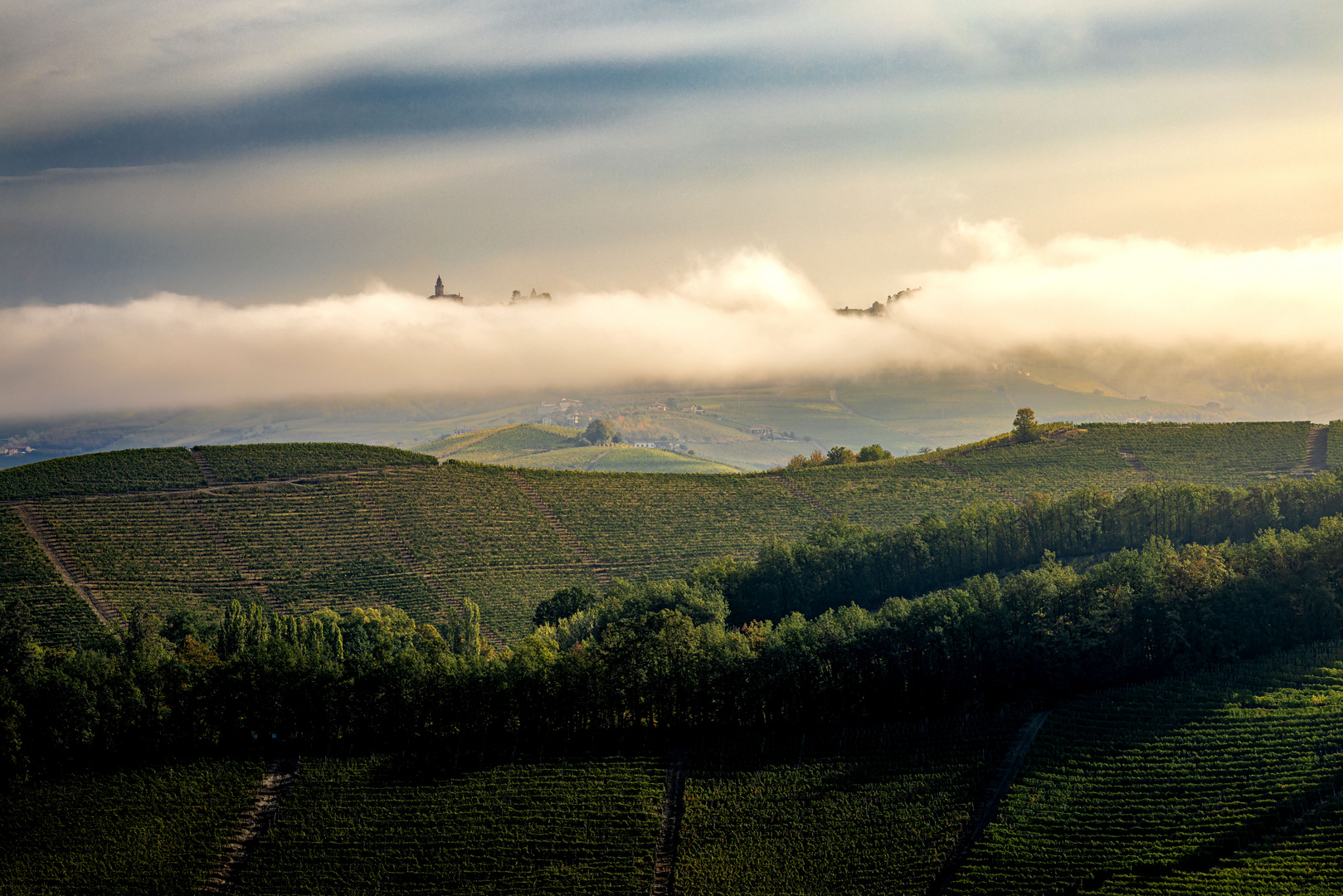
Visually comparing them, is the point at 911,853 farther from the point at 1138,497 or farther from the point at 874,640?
the point at 1138,497

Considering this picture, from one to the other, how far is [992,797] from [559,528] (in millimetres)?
77972

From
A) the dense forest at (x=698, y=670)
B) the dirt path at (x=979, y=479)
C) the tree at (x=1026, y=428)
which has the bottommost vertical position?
the dense forest at (x=698, y=670)

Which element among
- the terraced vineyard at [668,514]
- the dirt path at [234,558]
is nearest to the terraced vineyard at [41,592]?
the dirt path at [234,558]

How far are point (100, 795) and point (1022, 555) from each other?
92.3m

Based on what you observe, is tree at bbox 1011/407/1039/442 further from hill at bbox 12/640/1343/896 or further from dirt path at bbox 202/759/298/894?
dirt path at bbox 202/759/298/894

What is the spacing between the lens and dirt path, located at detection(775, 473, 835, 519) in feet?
464

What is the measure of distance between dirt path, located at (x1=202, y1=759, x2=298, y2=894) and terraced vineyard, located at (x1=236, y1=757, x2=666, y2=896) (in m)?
0.79

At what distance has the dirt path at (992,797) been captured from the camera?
195 ft

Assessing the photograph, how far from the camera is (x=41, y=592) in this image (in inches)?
4045

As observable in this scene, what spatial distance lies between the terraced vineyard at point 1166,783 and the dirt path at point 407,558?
55658mm

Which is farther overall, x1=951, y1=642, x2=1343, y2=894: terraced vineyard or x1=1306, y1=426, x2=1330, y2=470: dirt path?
x1=1306, y1=426, x2=1330, y2=470: dirt path

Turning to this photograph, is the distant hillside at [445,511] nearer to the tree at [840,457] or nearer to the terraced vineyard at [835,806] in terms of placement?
the tree at [840,457]

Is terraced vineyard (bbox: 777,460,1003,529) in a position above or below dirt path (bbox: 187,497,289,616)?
above

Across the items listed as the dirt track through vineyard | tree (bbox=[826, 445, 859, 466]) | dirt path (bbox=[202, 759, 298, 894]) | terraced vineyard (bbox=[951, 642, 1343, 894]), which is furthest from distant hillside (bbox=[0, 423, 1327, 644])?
terraced vineyard (bbox=[951, 642, 1343, 894])
